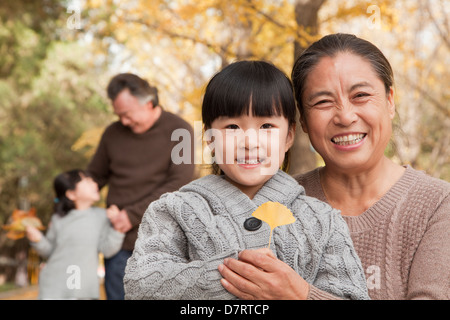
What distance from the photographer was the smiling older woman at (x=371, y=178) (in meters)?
1.73

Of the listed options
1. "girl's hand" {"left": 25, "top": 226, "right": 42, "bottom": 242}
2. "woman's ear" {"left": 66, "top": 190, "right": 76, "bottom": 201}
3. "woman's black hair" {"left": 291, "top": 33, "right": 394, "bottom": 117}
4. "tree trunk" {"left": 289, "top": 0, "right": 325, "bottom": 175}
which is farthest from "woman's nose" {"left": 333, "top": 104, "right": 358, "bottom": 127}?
"tree trunk" {"left": 289, "top": 0, "right": 325, "bottom": 175}

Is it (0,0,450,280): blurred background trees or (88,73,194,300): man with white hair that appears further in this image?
(0,0,450,280): blurred background trees

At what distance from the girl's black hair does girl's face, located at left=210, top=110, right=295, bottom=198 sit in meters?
0.03

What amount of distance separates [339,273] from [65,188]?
321 centimetres

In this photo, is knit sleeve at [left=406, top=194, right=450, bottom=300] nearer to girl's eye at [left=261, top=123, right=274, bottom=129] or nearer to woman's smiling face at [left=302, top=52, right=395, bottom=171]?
woman's smiling face at [left=302, top=52, right=395, bottom=171]

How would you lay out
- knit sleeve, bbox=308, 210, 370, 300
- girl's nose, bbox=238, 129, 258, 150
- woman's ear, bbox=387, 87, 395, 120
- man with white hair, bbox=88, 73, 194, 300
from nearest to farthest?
knit sleeve, bbox=308, 210, 370, 300 < girl's nose, bbox=238, 129, 258, 150 < woman's ear, bbox=387, 87, 395, 120 < man with white hair, bbox=88, 73, 194, 300

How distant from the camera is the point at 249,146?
63.8 inches

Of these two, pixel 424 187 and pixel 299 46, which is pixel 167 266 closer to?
pixel 424 187

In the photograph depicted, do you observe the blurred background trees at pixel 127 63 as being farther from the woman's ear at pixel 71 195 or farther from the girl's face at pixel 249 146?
the girl's face at pixel 249 146

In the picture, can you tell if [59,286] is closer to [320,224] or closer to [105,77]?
[320,224]

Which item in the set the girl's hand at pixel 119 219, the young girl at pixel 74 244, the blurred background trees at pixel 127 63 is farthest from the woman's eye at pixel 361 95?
the blurred background trees at pixel 127 63

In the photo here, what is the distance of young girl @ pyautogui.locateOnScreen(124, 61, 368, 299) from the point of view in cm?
152

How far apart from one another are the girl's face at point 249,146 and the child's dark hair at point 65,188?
279 cm
